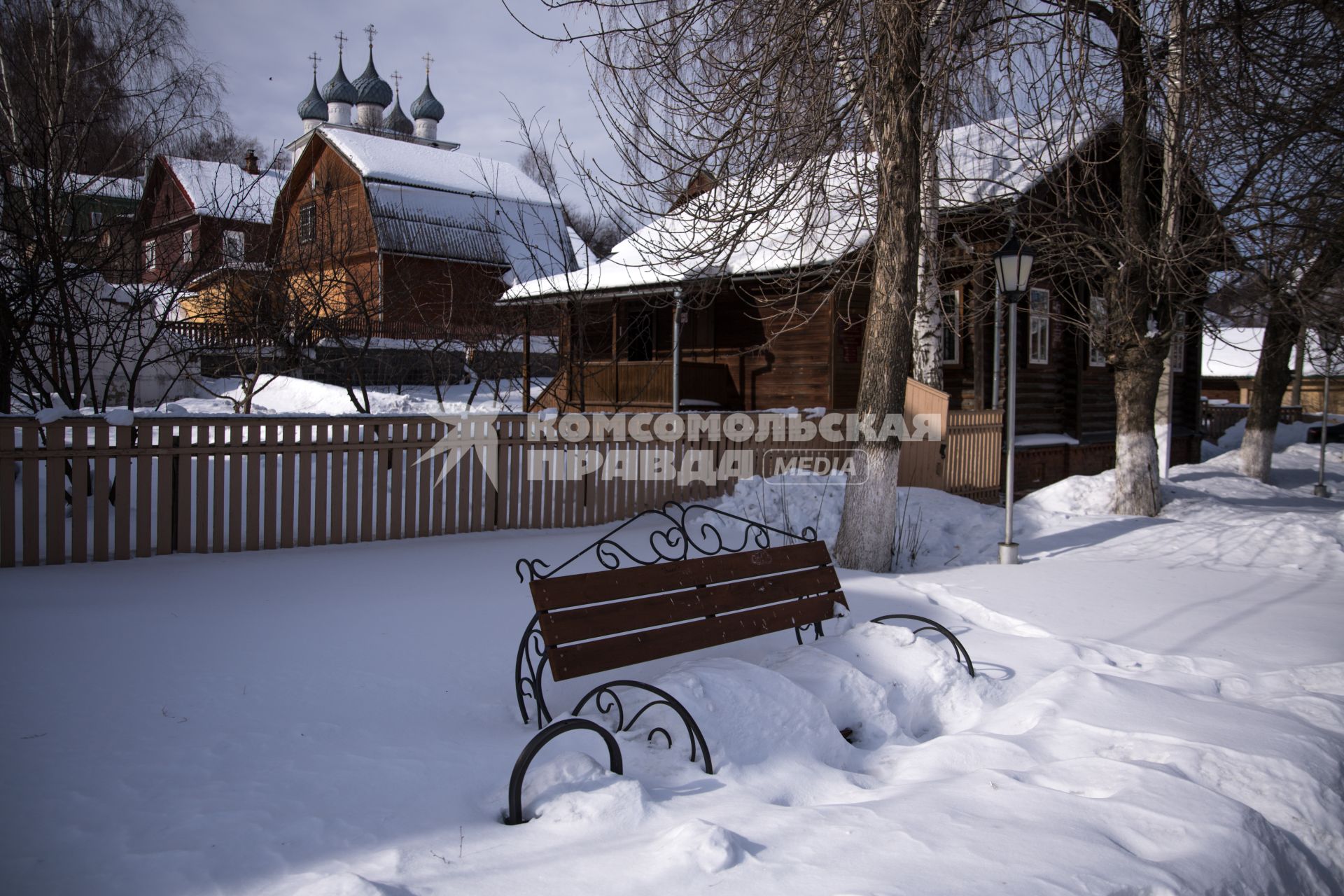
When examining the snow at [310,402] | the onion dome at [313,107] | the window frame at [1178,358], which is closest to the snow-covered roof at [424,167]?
the snow at [310,402]

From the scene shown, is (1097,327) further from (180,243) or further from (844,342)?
(180,243)

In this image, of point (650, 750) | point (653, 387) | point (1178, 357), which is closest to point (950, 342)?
point (653, 387)

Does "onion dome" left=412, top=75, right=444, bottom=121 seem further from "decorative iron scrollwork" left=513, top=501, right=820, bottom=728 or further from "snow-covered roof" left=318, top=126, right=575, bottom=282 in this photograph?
"decorative iron scrollwork" left=513, top=501, right=820, bottom=728

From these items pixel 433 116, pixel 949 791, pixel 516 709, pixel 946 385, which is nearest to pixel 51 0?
pixel 516 709

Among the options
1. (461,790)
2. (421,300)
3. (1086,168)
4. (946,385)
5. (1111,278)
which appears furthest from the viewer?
(421,300)

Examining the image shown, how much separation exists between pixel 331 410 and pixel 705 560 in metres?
13.9

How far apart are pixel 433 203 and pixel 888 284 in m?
23.8

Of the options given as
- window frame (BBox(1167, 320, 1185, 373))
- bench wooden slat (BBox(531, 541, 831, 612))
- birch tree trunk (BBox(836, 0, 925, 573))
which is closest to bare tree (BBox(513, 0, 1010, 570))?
Answer: birch tree trunk (BBox(836, 0, 925, 573))

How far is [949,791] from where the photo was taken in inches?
131

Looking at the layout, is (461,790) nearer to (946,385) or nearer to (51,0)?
(51,0)

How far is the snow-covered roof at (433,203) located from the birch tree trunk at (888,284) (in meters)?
20.3

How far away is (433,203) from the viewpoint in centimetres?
2828

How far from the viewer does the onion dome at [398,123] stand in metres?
57.7

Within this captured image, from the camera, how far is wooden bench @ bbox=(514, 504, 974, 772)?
3.86 m
